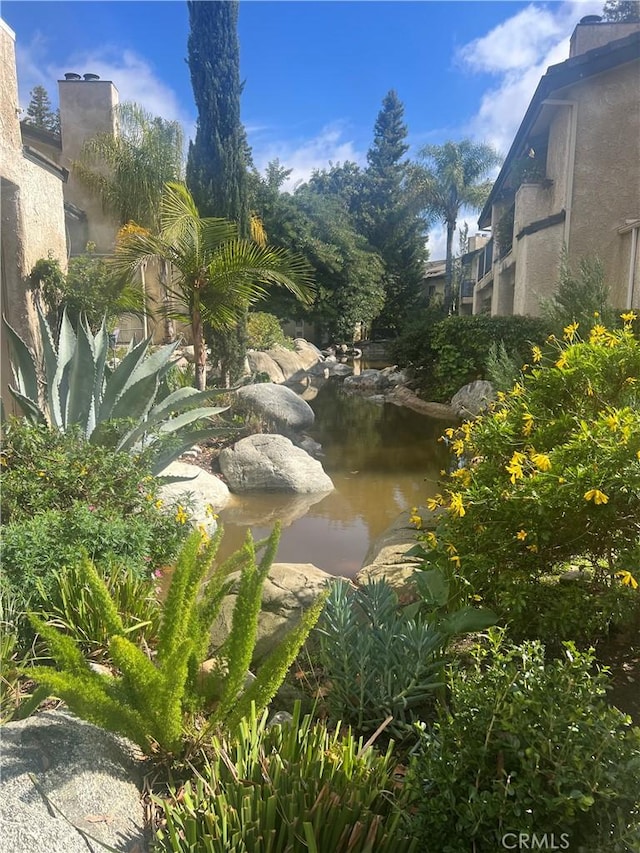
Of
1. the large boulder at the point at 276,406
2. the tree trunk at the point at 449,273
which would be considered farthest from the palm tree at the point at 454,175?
the large boulder at the point at 276,406

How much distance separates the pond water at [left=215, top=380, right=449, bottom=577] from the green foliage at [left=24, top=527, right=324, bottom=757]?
216 centimetres

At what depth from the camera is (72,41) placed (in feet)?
10.7

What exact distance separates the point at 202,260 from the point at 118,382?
4862mm

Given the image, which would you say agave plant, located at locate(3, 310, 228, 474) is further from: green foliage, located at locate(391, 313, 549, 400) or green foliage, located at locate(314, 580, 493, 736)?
green foliage, located at locate(391, 313, 549, 400)

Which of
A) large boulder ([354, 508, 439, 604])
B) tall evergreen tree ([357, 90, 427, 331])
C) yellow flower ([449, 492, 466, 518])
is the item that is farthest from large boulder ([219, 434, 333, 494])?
tall evergreen tree ([357, 90, 427, 331])

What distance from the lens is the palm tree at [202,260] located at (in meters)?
9.05

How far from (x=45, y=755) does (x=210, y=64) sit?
44.5ft

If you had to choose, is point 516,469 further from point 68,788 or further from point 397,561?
point 68,788

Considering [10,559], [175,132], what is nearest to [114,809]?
[10,559]

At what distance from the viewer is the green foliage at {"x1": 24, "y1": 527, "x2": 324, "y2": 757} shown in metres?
1.83

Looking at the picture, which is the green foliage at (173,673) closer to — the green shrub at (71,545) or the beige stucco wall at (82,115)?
the green shrub at (71,545)

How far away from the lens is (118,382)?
16.0 ft

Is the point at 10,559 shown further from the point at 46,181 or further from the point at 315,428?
the point at 315,428

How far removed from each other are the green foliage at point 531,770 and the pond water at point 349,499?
2431 mm
